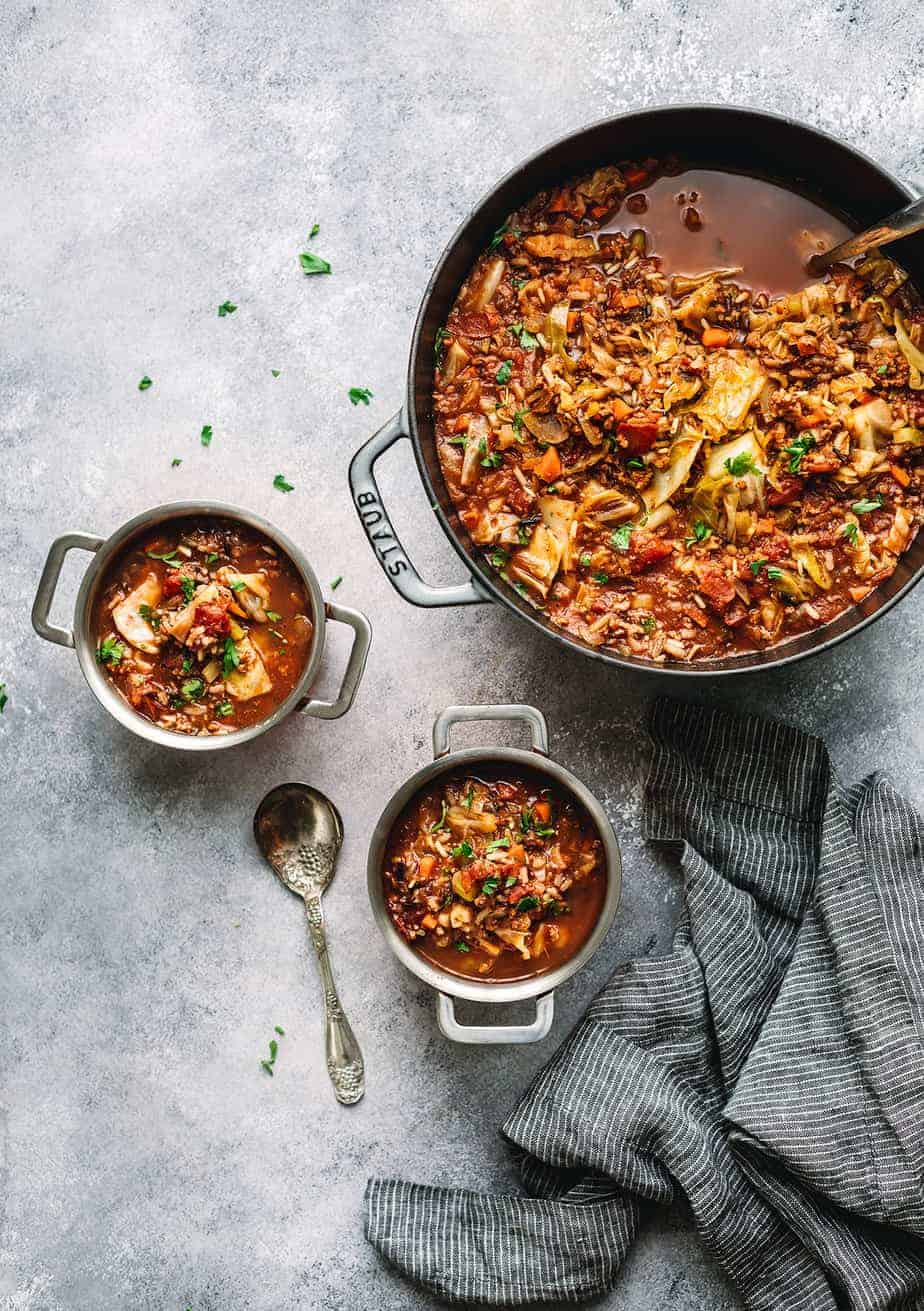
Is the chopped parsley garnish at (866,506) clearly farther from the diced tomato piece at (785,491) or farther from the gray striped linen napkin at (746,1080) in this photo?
the gray striped linen napkin at (746,1080)

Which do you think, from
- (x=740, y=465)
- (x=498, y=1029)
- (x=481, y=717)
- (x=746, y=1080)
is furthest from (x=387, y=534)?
(x=746, y=1080)

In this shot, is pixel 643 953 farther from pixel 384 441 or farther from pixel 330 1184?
pixel 384 441

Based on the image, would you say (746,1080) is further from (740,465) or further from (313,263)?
(313,263)

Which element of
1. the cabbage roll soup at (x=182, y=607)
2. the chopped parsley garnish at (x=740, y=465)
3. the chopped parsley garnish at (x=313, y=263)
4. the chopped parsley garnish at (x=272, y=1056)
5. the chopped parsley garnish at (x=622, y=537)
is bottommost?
the chopped parsley garnish at (x=272, y=1056)

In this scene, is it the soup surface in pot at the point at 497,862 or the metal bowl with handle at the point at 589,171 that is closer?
the metal bowl with handle at the point at 589,171

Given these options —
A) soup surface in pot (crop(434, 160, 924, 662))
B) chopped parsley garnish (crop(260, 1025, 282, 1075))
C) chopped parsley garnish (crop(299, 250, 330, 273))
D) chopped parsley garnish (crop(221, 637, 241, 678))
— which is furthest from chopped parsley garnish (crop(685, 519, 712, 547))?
chopped parsley garnish (crop(260, 1025, 282, 1075))

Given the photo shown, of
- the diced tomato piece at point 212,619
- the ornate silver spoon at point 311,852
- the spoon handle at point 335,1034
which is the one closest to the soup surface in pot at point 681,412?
the diced tomato piece at point 212,619

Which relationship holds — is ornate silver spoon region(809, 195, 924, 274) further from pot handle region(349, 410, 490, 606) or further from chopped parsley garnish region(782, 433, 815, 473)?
pot handle region(349, 410, 490, 606)
